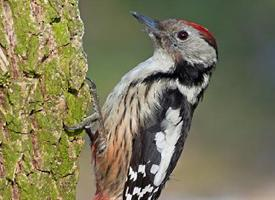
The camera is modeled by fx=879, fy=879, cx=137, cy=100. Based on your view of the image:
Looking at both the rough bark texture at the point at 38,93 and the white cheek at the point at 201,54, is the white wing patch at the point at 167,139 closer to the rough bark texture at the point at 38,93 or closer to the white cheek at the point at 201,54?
the white cheek at the point at 201,54

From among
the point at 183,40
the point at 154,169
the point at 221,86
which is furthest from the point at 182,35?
the point at 221,86

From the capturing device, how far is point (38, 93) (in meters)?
3.85

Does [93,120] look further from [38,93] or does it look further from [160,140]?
[38,93]

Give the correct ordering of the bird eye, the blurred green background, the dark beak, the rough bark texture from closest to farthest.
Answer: the rough bark texture
the dark beak
the bird eye
the blurred green background

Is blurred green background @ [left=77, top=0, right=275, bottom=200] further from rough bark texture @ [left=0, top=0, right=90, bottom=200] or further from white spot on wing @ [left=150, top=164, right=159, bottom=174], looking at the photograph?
rough bark texture @ [left=0, top=0, right=90, bottom=200]

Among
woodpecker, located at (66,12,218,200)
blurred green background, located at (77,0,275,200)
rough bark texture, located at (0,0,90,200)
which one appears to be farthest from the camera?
blurred green background, located at (77,0,275,200)

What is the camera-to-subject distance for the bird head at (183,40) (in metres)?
4.98

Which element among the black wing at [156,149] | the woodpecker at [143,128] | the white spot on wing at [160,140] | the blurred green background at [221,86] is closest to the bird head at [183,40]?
the woodpecker at [143,128]

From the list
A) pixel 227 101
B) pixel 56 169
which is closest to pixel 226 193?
pixel 227 101

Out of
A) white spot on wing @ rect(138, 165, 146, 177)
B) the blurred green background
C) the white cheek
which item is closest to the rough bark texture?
white spot on wing @ rect(138, 165, 146, 177)

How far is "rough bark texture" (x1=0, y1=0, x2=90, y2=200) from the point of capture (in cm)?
374

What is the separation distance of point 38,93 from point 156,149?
1004 mm

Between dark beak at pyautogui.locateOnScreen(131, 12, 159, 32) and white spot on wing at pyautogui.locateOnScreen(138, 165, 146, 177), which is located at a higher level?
dark beak at pyautogui.locateOnScreen(131, 12, 159, 32)

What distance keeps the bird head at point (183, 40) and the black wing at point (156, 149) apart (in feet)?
1.14
